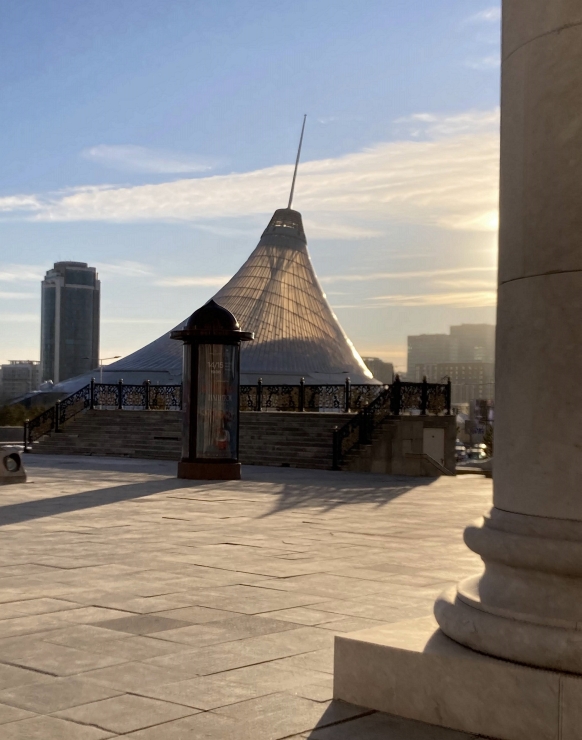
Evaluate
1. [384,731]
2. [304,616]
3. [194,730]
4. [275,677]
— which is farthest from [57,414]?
[384,731]

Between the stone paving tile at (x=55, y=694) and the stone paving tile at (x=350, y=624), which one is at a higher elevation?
the stone paving tile at (x=350, y=624)

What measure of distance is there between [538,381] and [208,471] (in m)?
13.8

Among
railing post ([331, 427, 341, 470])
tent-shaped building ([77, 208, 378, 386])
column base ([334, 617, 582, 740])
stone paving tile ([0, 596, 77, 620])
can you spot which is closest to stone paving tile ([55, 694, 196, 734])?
column base ([334, 617, 582, 740])

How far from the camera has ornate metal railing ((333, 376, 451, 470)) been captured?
69.9 ft

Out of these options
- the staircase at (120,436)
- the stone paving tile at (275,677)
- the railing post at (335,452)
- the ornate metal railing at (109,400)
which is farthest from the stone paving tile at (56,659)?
the ornate metal railing at (109,400)

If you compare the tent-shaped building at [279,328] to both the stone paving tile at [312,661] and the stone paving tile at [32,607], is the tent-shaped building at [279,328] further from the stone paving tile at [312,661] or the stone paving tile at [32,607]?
the stone paving tile at [312,661]

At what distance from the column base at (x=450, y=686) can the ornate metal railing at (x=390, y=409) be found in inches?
658

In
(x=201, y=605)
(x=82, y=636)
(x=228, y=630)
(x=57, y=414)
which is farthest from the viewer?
(x=57, y=414)

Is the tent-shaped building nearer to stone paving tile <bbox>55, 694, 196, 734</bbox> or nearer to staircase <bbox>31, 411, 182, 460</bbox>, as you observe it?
staircase <bbox>31, 411, 182, 460</bbox>

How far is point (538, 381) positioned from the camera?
388cm

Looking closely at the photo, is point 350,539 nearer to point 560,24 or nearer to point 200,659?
point 200,659

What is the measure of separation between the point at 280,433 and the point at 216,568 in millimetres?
15913

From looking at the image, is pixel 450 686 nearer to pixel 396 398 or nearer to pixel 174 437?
pixel 396 398

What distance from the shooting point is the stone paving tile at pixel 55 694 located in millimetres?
4125
